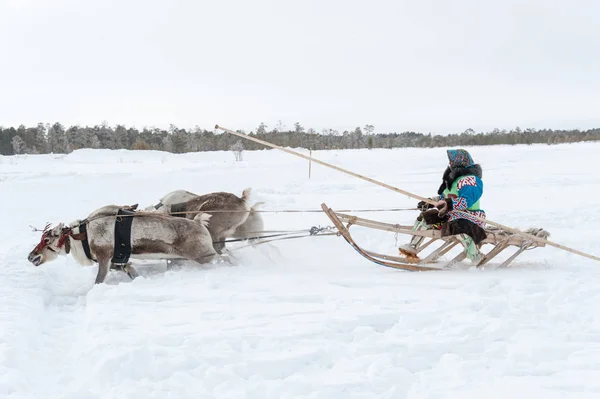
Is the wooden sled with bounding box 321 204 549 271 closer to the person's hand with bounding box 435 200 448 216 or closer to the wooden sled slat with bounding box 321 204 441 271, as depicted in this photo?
the wooden sled slat with bounding box 321 204 441 271

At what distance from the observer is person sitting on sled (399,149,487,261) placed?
5945 millimetres

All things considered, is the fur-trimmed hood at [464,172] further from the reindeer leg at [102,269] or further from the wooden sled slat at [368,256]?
the reindeer leg at [102,269]

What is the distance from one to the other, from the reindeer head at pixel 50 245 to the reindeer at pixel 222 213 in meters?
1.34

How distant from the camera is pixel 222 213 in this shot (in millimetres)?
7016

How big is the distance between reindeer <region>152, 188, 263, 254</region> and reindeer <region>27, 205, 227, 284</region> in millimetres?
696

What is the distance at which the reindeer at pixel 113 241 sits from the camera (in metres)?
6.00

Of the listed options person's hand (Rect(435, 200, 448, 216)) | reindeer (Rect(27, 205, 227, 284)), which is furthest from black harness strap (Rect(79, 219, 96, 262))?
person's hand (Rect(435, 200, 448, 216))

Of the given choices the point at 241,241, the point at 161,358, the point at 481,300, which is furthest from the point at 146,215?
the point at 481,300

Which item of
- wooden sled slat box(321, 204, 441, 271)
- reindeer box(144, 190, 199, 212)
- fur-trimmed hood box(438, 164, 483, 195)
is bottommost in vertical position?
wooden sled slat box(321, 204, 441, 271)

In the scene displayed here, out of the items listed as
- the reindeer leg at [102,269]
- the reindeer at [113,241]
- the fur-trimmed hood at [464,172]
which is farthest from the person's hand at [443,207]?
the reindeer leg at [102,269]

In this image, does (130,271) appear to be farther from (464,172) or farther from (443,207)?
(464,172)

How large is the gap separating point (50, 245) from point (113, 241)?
0.84 metres

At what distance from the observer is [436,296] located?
4.84 m

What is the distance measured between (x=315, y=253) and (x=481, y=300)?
137 inches
